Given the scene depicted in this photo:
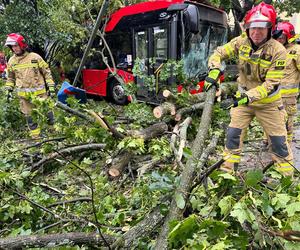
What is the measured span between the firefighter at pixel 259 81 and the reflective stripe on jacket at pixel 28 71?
340 centimetres

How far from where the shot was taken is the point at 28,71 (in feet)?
17.2

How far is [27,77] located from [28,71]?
0.35ft

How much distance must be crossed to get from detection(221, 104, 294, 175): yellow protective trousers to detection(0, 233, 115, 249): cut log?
164cm

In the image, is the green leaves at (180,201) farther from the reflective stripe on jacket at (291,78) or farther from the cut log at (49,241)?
the reflective stripe on jacket at (291,78)

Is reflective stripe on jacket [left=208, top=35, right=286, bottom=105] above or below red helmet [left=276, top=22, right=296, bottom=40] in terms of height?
below

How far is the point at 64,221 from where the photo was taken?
2.20 m

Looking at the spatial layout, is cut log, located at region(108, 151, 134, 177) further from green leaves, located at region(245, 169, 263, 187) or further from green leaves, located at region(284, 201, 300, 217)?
green leaves, located at region(284, 201, 300, 217)

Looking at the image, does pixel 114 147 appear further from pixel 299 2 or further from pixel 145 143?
pixel 299 2

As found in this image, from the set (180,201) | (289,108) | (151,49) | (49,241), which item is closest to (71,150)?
(49,241)

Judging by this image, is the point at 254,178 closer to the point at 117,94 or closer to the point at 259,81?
the point at 259,81

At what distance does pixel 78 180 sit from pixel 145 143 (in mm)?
911

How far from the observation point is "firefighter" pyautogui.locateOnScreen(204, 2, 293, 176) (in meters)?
2.80

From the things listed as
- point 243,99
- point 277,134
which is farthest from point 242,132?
point 243,99

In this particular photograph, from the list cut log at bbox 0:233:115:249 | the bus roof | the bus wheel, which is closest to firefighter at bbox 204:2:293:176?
cut log at bbox 0:233:115:249
